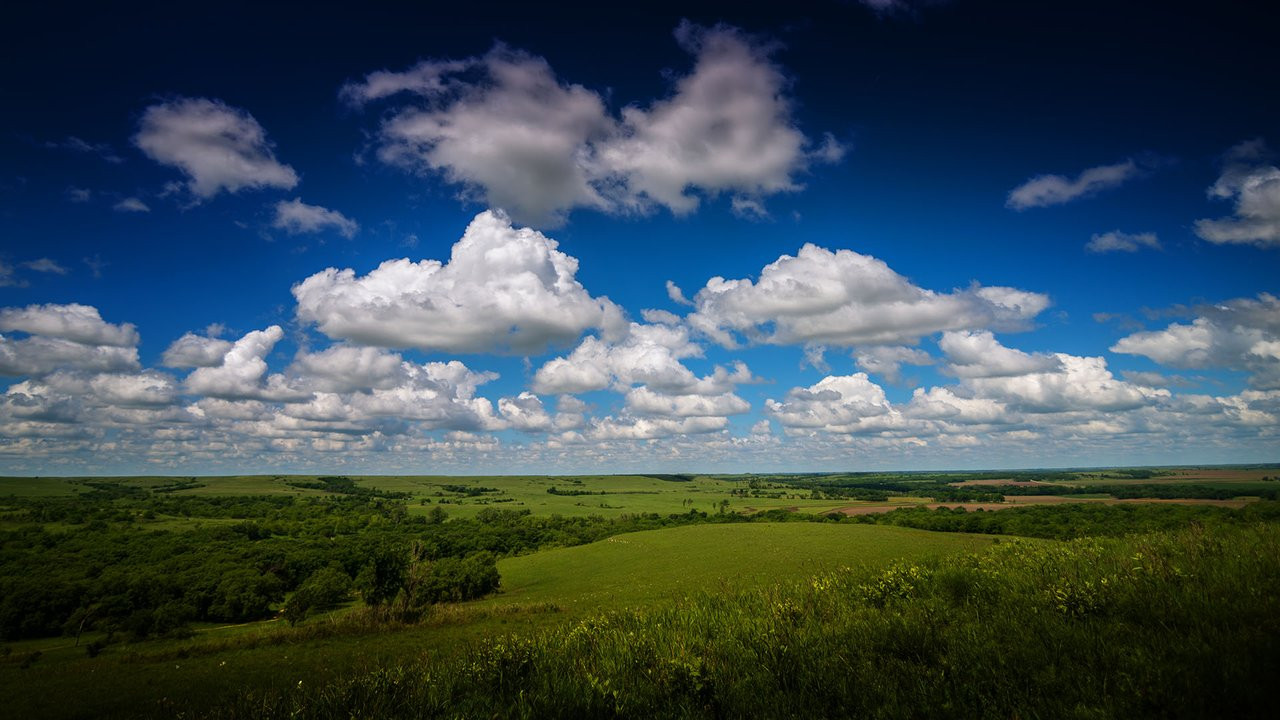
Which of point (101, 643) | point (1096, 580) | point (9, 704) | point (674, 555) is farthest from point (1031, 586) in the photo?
point (101, 643)

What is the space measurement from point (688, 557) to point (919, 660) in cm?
8279

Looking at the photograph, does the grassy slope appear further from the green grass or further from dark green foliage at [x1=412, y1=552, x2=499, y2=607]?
dark green foliage at [x1=412, y1=552, x2=499, y2=607]

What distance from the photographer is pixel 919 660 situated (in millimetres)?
6430

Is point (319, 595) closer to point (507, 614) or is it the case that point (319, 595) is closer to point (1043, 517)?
point (507, 614)

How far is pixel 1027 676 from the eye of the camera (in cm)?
545

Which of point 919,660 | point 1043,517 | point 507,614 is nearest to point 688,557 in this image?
point 507,614

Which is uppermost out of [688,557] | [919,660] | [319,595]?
[919,660]

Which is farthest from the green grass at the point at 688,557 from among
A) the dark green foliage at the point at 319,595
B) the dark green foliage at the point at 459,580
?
the dark green foliage at the point at 319,595

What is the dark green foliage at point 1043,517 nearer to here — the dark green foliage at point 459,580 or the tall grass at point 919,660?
the dark green foliage at point 459,580

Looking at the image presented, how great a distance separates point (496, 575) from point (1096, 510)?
116511 millimetres

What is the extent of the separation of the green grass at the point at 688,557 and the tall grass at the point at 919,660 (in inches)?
2023

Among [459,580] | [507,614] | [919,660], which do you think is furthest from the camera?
[459,580]

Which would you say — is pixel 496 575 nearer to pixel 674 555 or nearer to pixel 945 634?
pixel 674 555

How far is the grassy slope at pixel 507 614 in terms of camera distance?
116 feet
